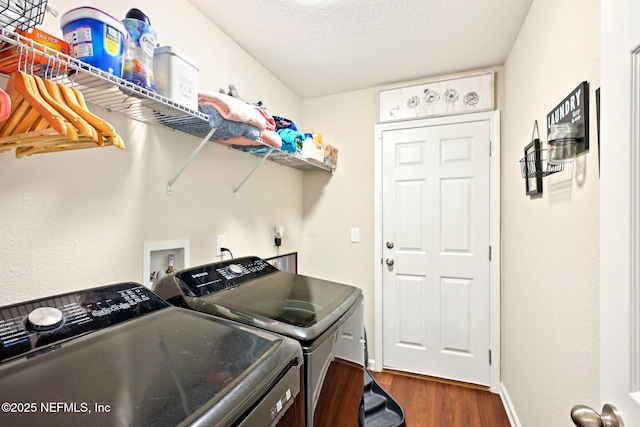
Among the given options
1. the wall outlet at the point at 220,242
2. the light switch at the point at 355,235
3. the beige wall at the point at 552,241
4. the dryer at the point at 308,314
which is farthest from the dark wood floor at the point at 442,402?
the wall outlet at the point at 220,242

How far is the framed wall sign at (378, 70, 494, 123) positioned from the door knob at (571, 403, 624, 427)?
85.6 inches

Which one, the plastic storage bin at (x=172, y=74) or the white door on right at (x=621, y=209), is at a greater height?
the plastic storage bin at (x=172, y=74)

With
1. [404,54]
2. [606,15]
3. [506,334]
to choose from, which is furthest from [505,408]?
[404,54]

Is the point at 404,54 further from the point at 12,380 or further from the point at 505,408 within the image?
the point at 505,408

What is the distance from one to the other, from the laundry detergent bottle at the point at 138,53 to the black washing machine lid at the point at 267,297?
2.37 ft

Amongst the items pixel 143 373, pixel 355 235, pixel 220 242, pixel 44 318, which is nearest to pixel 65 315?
pixel 44 318

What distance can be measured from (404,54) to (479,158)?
960 mm

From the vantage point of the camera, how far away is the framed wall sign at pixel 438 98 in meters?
2.29

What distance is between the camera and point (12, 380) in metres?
0.59

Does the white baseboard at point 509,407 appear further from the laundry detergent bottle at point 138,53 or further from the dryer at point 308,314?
the laundry detergent bottle at point 138,53

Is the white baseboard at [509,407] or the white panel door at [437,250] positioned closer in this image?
the white baseboard at [509,407]

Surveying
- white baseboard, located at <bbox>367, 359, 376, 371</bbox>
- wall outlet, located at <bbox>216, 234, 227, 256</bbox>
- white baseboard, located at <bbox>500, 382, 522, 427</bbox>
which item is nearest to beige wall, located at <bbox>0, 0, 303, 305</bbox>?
wall outlet, located at <bbox>216, 234, 227, 256</bbox>

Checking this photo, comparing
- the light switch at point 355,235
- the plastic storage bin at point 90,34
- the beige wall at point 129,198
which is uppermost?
the plastic storage bin at point 90,34

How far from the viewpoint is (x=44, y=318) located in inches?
30.4
